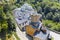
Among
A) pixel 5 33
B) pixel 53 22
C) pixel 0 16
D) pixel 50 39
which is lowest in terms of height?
pixel 53 22

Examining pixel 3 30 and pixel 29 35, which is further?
pixel 29 35

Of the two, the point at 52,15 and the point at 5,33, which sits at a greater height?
the point at 5,33

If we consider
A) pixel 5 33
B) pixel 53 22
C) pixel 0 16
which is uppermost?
pixel 0 16

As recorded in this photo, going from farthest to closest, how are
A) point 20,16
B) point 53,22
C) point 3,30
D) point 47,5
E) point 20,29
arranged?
1. point 47,5
2. point 53,22
3. point 20,16
4. point 20,29
5. point 3,30

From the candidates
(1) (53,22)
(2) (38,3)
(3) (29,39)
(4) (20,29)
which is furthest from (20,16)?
(2) (38,3)

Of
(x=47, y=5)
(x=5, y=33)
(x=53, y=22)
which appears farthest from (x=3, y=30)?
(x=47, y=5)

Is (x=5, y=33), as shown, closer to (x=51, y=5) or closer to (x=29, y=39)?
(x=29, y=39)

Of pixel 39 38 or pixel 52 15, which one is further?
pixel 52 15

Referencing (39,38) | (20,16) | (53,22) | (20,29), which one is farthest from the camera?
(53,22)

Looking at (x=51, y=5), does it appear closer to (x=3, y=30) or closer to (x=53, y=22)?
(x=53, y=22)
